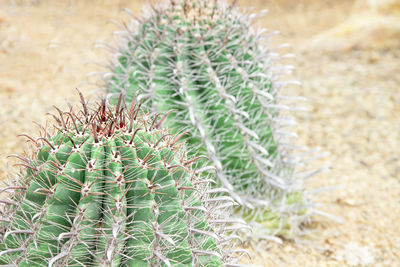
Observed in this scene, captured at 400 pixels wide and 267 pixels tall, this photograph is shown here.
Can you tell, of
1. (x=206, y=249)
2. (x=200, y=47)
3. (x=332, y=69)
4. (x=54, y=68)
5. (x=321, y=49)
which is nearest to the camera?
(x=206, y=249)

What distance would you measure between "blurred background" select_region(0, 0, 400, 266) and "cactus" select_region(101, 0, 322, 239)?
38 cm

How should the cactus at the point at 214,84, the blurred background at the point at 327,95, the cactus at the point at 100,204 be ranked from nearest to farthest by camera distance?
the cactus at the point at 100,204
the cactus at the point at 214,84
the blurred background at the point at 327,95

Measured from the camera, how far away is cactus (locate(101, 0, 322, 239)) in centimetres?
245

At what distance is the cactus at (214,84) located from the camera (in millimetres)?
2451

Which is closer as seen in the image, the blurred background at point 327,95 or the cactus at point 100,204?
the cactus at point 100,204

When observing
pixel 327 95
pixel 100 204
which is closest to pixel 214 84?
pixel 100 204

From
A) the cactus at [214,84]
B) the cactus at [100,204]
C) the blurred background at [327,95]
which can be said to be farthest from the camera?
the blurred background at [327,95]

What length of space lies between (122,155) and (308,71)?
5.01 metres

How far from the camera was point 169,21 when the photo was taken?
8.30 ft

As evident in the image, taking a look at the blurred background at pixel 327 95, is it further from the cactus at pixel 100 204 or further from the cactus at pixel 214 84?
the cactus at pixel 100 204

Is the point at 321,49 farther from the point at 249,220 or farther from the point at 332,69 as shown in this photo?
the point at 249,220

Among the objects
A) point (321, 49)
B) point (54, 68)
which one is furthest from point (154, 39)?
point (321, 49)

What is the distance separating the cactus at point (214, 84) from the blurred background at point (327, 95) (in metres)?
0.38

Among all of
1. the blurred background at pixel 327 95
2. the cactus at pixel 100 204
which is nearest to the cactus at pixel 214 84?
the blurred background at pixel 327 95
